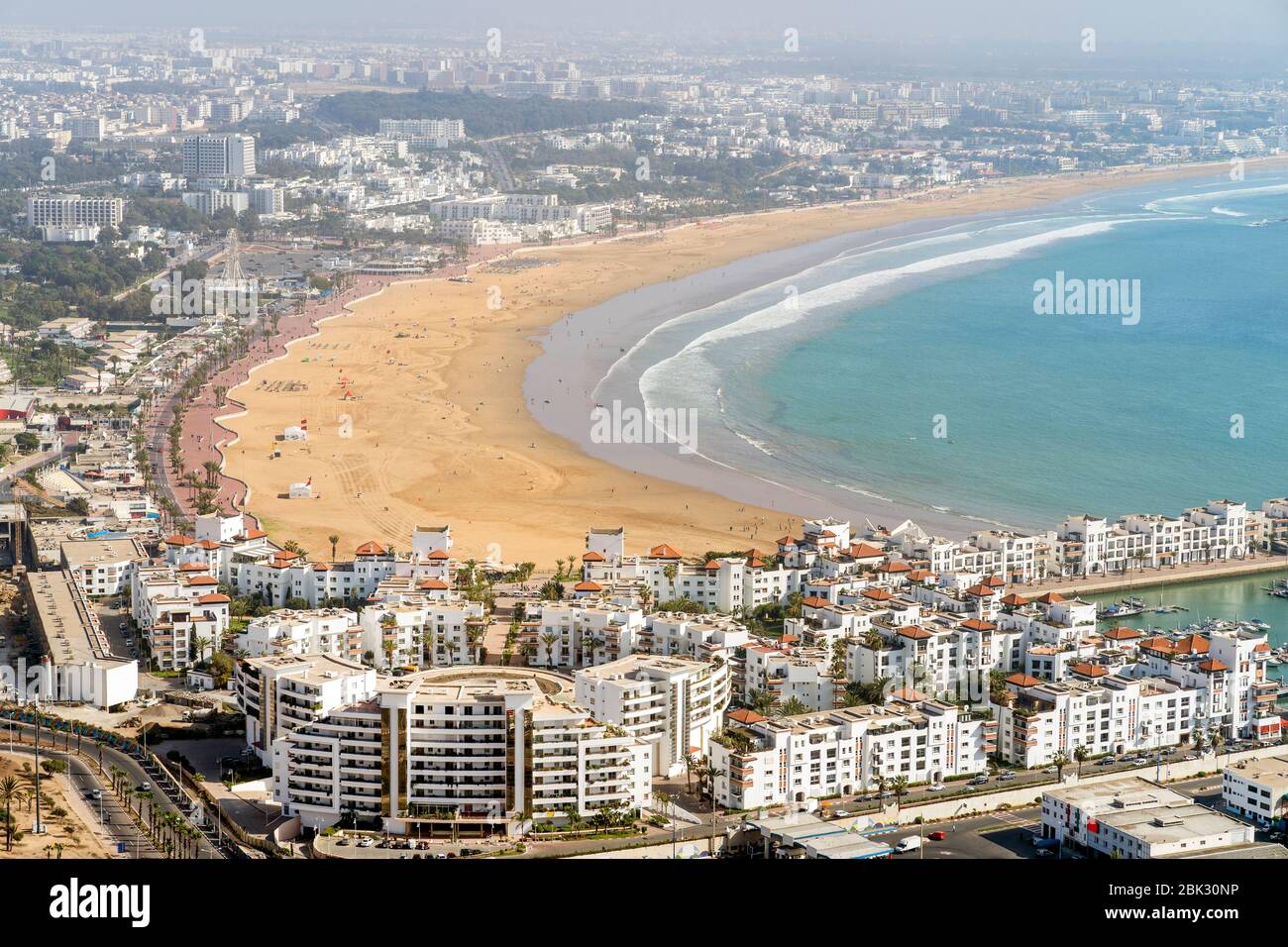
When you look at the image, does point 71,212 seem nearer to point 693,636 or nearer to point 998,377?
point 998,377

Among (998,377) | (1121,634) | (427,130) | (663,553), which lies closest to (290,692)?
(663,553)

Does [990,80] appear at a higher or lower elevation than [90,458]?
higher

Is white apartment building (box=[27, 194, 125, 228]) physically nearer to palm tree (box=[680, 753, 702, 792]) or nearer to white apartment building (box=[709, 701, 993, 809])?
palm tree (box=[680, 753, 702, 792])

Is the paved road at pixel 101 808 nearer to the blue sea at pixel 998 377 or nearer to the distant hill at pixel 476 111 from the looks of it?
the blue sea at pixel 998 377

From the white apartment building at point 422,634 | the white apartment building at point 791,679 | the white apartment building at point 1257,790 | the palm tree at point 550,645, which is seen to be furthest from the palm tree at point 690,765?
the white apartment building at point 1257,790

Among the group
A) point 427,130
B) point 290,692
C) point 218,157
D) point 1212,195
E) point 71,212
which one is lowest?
point 290,692
